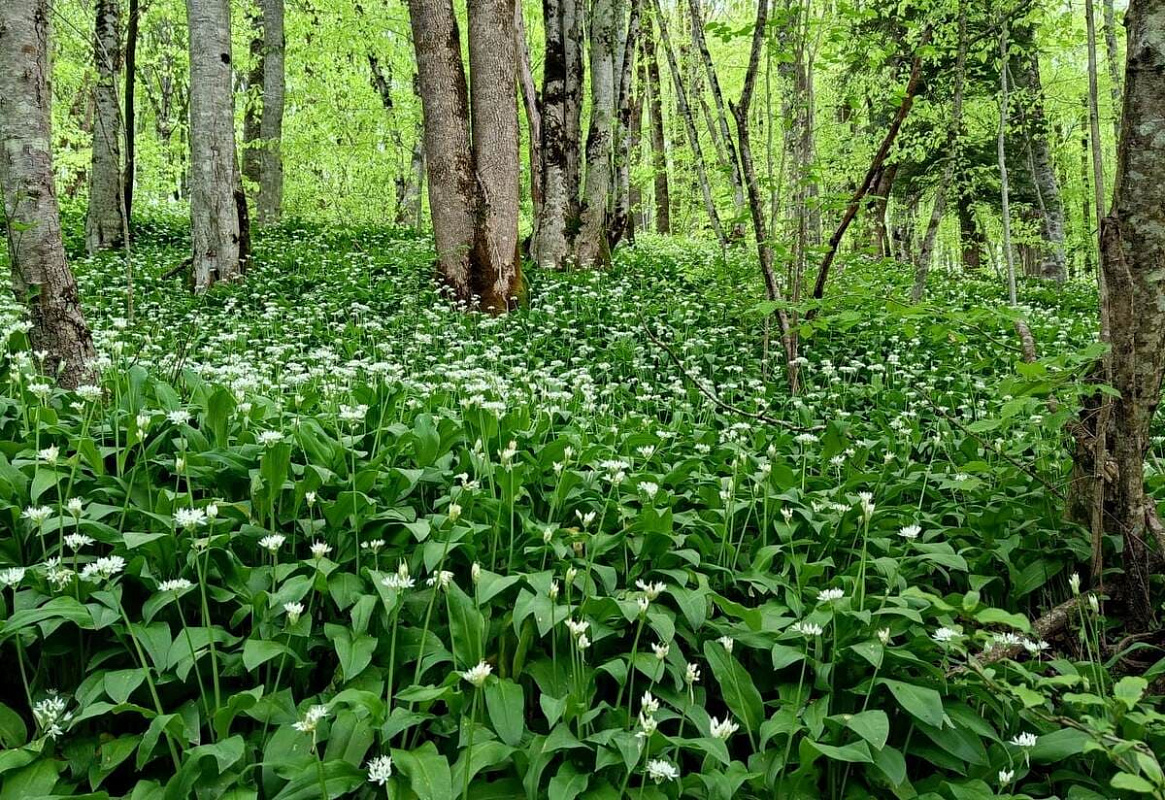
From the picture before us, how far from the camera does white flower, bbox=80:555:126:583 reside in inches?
78.6

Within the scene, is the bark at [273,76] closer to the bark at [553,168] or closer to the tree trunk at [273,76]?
the tree trunk at [273,76]

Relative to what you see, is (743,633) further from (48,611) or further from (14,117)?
(14,117)

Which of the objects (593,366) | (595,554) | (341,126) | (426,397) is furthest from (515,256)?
(341,126)

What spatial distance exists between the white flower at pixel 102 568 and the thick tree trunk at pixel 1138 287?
3216mm

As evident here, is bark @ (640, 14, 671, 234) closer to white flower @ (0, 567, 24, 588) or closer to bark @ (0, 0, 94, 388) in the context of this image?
bark @ (0, 0, 94, 388)

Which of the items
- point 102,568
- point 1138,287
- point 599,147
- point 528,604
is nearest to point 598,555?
point 528,604

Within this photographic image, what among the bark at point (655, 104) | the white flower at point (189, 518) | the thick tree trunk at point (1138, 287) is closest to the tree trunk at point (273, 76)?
the bark at point (655, 104)

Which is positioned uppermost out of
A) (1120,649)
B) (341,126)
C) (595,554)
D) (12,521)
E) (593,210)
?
(341,126)

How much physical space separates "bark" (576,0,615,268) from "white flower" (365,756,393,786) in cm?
797

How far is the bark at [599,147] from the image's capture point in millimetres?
9516

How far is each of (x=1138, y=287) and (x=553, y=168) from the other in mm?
7400

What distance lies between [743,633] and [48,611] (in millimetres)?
1957

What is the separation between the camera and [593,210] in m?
9.57

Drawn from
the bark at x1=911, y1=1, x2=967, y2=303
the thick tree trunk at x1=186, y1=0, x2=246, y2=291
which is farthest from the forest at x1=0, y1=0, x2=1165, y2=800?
the thick tree trunk at x1=186, y1=0, x2=246, y2=291
